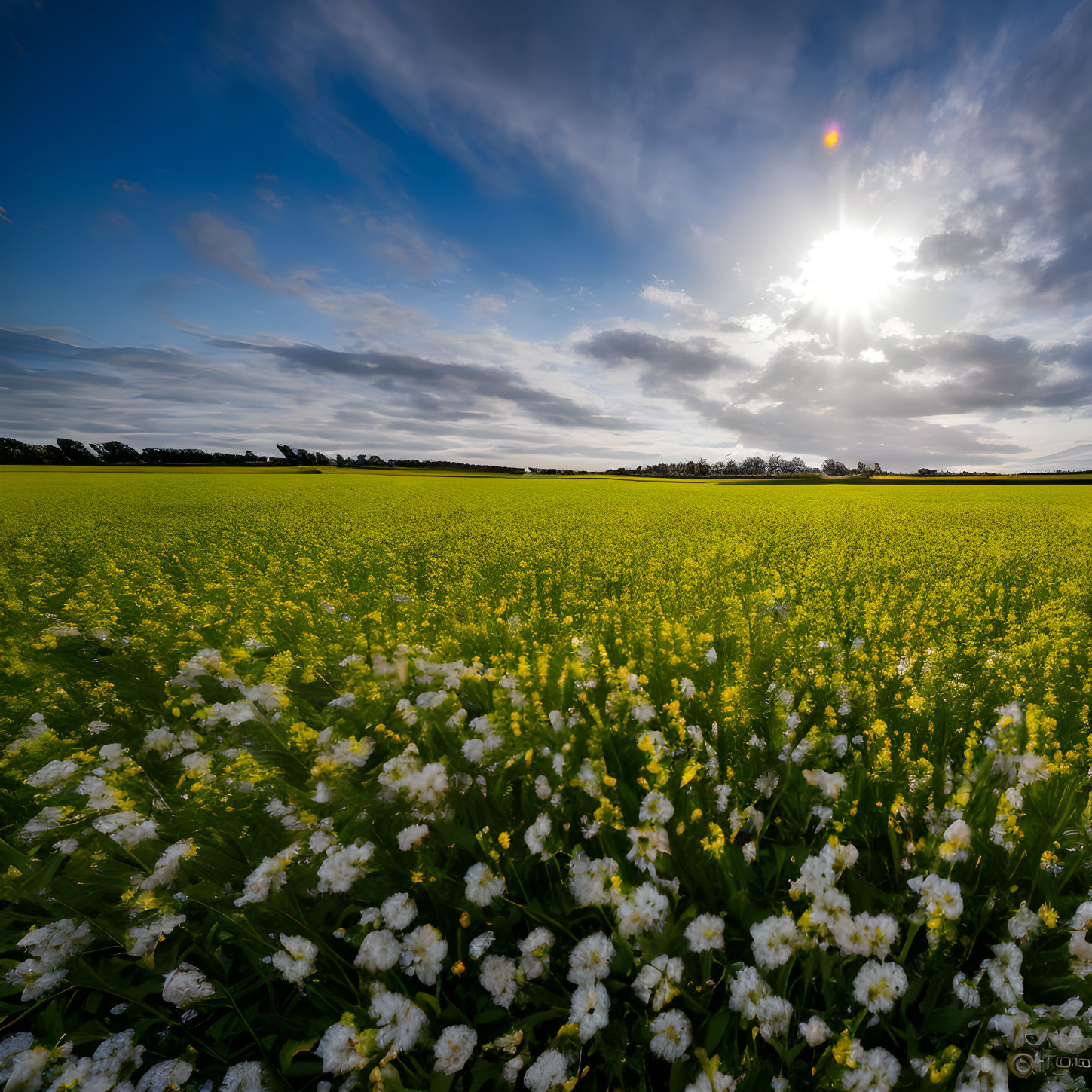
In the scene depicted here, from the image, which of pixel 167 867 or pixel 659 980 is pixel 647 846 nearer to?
pixel 659 980

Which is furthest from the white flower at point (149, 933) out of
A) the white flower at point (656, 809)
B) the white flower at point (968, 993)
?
the white flower at point (968, 993)

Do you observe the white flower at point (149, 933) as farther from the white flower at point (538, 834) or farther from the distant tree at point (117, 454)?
the distant tree at point (117, 454)

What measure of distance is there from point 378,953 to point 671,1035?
3.40 ft

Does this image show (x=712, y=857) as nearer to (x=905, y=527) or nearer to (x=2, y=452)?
(x=905, y=527)

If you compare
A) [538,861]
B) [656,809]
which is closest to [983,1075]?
[656,809]

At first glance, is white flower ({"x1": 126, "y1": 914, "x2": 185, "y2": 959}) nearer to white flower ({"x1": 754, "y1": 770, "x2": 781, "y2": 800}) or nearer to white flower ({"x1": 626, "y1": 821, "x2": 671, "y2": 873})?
white flower ({"x1": 626, "y1": 821, "x2": 671, "y2": 873})

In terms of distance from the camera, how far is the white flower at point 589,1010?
5.01 ft

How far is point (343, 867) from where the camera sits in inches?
76.1

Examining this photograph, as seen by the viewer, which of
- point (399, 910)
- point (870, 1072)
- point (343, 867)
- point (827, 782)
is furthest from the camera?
point (827, 782)

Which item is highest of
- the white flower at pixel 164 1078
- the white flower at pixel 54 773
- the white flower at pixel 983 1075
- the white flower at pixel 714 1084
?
the white flower at pixel 54 773

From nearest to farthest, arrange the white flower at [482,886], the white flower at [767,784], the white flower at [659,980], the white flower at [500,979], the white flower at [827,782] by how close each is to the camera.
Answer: the white flower at [659,980] → the white flower at [500,979] → the white flower at [482,886] → the white flower at [827,782] → the white flower at [767,784]

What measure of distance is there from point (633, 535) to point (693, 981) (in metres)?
11.5

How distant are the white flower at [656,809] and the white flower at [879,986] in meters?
0.77

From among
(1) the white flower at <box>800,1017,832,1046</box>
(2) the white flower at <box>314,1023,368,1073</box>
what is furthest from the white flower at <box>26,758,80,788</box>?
(1) the white flower at <box>800,1017,832,1046</box>
